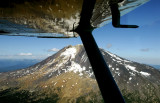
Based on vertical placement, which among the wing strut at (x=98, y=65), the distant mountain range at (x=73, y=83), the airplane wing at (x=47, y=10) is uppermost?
the airplane wing at (x=47, y=10)

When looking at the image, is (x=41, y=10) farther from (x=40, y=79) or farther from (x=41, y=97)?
(x=40, y=79)

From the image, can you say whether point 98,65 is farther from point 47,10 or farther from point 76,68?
point 76,68

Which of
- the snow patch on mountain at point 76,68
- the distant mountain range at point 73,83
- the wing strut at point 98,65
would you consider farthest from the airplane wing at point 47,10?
the snow patch on mountain at point 76,68

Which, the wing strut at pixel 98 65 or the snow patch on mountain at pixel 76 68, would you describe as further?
the snow patch on mountain at pixel 76 68

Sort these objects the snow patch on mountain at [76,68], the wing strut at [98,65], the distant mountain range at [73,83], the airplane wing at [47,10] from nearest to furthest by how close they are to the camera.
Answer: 1. the airplane wing at [47,10]
2. the wing strut at [98,65]
3. the distant mountain range at [73,83]
4. the snow patch on mountain at [76,68]

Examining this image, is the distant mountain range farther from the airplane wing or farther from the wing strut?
the airplane wing

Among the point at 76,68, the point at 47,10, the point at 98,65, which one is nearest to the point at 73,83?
the point at 76,68

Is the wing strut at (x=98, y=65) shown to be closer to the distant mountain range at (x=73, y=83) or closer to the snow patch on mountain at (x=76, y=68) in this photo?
the distant mountain range at (x=73, y=83)

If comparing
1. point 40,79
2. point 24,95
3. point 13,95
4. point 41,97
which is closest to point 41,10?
point 41,97
